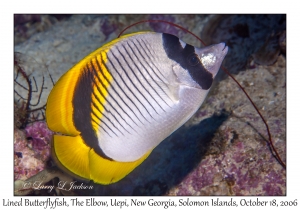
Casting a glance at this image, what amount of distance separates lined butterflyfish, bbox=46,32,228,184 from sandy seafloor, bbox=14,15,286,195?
1037 mm

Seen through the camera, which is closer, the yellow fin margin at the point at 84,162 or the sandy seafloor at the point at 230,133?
the yellow fin margin at the point at 84,162

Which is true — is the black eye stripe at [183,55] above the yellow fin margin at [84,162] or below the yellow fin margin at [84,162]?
above

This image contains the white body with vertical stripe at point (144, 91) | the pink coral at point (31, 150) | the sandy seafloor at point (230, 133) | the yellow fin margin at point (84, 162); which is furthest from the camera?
the pink coral at point (31, 150)

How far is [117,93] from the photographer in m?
1.42

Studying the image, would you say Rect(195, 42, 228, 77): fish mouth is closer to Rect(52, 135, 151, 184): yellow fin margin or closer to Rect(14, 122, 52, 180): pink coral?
Rect(52, 135, 151, 184): yellow fin margin

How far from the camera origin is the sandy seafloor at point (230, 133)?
2.30 metres

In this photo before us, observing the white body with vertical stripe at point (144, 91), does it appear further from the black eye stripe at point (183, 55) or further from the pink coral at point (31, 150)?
the pink coral at point (31, 150)

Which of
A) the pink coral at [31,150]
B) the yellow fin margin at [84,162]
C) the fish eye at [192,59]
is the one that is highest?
the fish eye at [192,59]

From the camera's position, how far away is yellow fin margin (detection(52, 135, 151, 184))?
61.0 inches

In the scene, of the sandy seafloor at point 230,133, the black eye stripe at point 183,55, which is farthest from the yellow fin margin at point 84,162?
the sandy seafloor at point 230,133

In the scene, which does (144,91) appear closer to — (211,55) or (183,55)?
(183,55)

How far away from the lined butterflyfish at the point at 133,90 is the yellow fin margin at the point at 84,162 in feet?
0.25

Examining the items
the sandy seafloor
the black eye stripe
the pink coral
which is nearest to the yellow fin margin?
the black eye stripe

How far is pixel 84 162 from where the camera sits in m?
1.57
